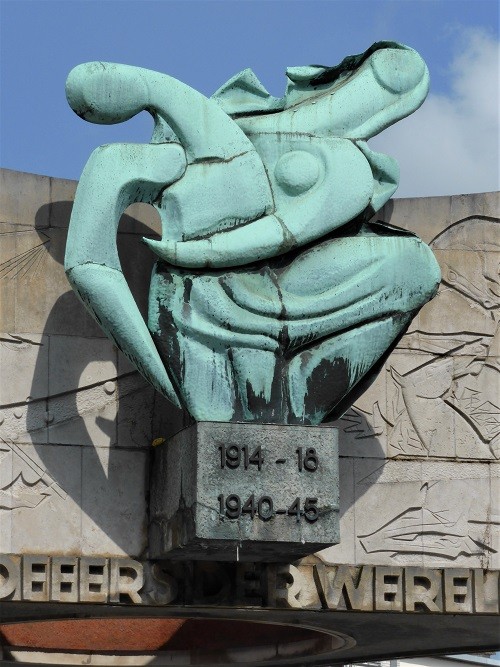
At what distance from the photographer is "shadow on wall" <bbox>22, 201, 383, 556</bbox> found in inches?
837

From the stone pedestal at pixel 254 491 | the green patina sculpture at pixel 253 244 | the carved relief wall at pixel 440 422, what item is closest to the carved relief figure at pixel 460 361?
the carved relief wall at pixel 440 422

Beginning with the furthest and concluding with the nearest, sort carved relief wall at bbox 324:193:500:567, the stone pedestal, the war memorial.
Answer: carved relief wall at bbox 324:193:500:567
the war memorial
the stone pedestal

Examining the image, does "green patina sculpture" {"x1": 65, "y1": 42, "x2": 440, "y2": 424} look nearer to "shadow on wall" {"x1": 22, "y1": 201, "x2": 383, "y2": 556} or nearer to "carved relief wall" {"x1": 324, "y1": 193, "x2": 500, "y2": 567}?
"shadow on wall" {"x1": 22, "y1": 201, "x2": 383, "y2": 556}

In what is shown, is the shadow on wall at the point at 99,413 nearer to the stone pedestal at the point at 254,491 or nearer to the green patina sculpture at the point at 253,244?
the stone pedestal at the point at 254,491

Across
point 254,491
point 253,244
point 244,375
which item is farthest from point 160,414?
point 253,244

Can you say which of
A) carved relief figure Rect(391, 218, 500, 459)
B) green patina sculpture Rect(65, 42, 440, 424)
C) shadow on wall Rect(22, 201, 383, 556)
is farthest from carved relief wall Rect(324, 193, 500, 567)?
shadow on wall Rect(22, 201, 383, 556)

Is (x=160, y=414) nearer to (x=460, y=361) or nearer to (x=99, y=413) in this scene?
(x=99, y=413)

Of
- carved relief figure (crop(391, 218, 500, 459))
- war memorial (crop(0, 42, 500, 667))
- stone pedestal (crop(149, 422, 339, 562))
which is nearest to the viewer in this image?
stone pedestal (crop(149, 422, 339, 562))

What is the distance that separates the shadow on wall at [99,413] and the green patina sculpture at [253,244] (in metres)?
1.17

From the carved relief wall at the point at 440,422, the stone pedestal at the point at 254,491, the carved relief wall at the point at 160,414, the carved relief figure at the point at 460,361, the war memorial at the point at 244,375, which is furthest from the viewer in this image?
the carved relief figure at the point at 460,361

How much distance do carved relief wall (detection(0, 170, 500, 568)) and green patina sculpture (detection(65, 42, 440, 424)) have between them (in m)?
1.24

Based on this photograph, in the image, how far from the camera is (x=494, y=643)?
80.0 ft

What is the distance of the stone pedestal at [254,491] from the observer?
20031 millimetres

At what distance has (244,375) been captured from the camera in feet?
67.5
